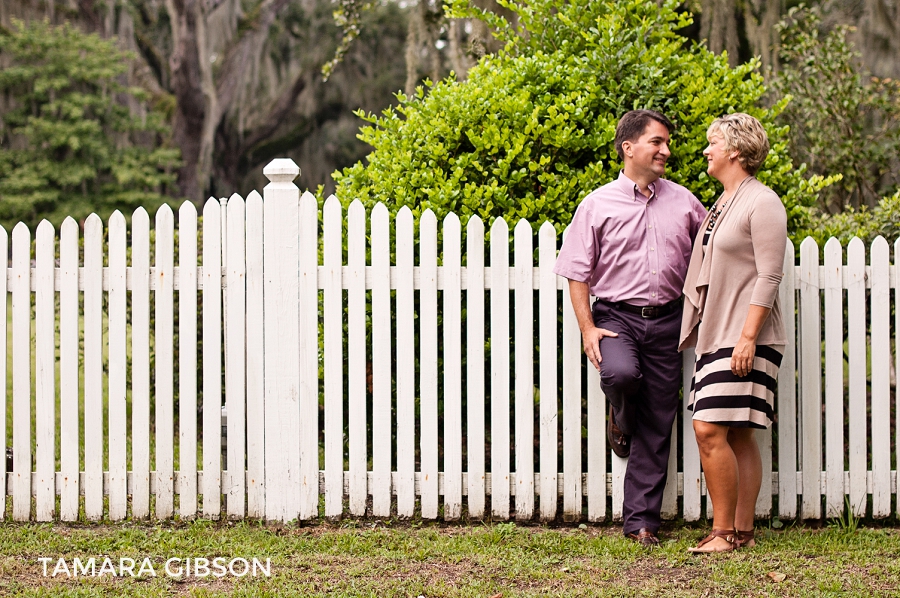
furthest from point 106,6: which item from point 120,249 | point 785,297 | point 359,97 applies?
point 785,297

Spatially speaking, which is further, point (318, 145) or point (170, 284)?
point (318, 145)

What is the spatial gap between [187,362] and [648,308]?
2178 millimetres

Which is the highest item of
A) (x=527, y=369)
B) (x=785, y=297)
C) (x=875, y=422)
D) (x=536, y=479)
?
(x=785, y=297)

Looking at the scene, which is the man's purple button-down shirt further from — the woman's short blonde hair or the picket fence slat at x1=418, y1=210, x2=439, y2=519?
the picket fence slat at x1=418, y1=210, x2=439, y2=519

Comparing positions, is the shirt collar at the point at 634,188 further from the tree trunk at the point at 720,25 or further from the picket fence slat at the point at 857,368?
the tree trunk at the point at 720,25

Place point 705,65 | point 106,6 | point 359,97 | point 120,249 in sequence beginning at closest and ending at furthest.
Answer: point 120,249 → point 705,65 → point 106,6 → point 359,97

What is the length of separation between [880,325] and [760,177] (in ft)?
2.99

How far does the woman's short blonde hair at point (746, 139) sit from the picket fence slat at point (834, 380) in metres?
0.71

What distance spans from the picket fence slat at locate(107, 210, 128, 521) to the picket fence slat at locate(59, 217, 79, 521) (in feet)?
0.35

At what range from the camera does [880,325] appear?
4.30 metres

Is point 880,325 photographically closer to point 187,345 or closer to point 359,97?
point 187,345

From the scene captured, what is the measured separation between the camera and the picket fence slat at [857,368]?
425cm

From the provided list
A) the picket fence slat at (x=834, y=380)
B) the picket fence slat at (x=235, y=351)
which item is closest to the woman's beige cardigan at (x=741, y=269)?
the picket fence slat at (x=834, y=380)

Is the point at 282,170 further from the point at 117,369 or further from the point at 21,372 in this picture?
the point at 21,372
